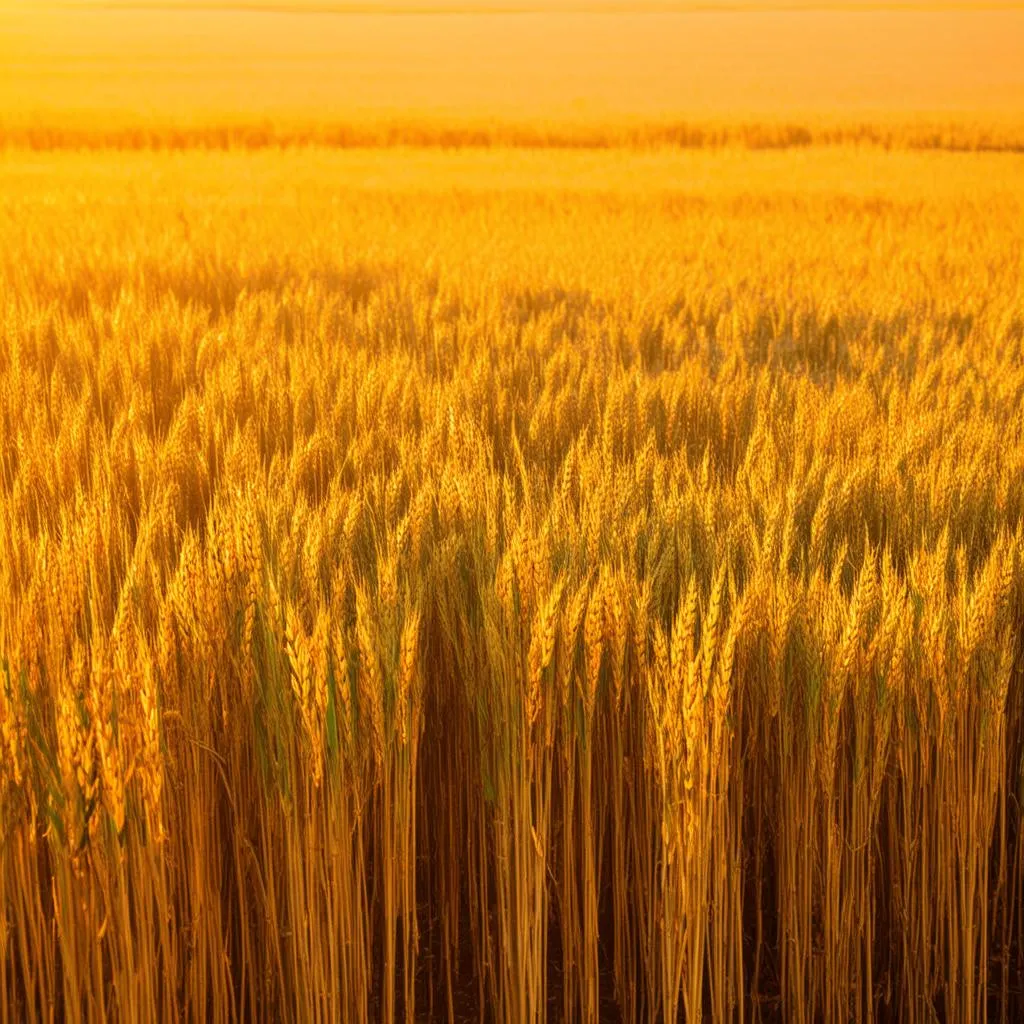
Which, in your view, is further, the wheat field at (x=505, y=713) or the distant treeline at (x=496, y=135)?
the distant treeline at (x=496, y=135)

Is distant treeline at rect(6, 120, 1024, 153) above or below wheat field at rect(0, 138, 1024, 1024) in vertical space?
above

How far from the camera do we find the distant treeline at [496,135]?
567 inches

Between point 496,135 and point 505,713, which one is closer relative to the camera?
point 505,713

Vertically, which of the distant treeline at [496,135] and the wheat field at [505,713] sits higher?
the distant treeline at [496,135]

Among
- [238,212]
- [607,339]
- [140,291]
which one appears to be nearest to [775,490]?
[607,339]

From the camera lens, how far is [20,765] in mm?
1104

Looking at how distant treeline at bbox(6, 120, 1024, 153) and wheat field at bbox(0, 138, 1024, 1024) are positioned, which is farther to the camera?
distant treeline at bbox(6, 120, 1024, 153)

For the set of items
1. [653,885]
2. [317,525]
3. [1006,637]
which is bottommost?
[653,885]

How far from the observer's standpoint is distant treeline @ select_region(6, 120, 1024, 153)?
1441 centimetres

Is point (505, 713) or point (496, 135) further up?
point (496, 135)

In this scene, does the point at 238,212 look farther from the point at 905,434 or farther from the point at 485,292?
the point at 905,434

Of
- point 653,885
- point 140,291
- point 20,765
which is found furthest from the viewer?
point 140,291

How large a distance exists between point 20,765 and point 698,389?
1.97 m

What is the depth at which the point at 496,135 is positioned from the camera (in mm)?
15227
